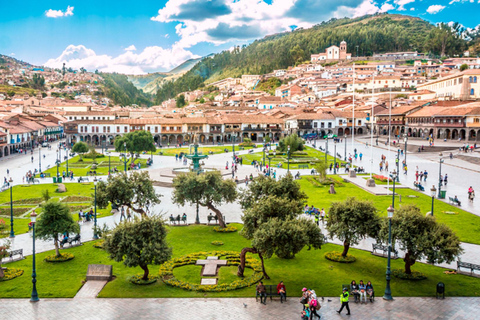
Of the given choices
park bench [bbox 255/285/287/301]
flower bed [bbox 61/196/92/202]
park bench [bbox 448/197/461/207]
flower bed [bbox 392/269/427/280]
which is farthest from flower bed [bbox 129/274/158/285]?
park bench [bbox 448/197/461/207]

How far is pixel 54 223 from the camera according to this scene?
16672mm

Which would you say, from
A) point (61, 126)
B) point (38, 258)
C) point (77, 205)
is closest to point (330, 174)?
point (77, 205)

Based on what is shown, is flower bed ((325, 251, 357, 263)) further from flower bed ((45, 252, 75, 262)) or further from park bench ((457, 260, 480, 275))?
flower bed ((45, 252, 75, 262))

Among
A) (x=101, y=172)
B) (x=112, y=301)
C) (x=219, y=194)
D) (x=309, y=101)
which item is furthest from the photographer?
(x=309, y=101)

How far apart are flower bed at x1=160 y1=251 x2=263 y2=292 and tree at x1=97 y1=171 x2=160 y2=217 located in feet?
15.4

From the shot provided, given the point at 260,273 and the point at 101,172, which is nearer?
the point at 260,273

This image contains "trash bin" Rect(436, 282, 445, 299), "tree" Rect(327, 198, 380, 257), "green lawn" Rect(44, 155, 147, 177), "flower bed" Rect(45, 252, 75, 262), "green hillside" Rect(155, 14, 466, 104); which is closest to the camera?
"trash bin" Rect(436, 282, 445, 299)

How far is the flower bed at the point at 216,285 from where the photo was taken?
14.0 meters

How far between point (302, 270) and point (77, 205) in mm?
17148

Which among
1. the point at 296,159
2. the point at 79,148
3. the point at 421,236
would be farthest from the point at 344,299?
the point at 79,148

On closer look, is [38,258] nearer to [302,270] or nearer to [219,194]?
[219,194]

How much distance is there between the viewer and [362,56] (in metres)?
151

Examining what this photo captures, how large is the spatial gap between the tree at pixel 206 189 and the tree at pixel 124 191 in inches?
60.7

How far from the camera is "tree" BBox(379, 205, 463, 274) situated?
13.7 m
